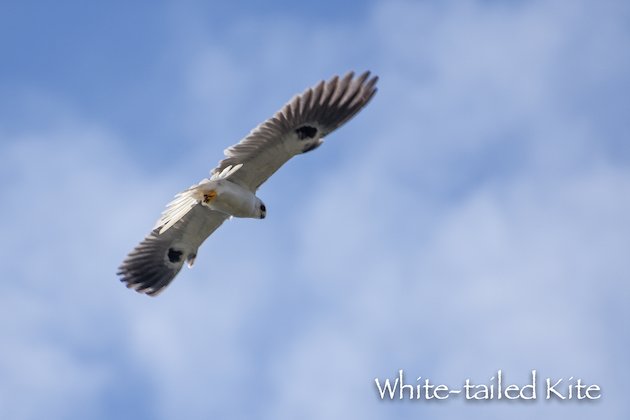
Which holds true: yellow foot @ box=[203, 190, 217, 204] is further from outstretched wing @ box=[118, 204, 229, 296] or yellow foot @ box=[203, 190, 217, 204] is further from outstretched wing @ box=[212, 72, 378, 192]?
outstretched wing @ box=[118, 204, 229, 296]

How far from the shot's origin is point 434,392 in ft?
46.3

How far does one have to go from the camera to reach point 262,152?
14953 mm

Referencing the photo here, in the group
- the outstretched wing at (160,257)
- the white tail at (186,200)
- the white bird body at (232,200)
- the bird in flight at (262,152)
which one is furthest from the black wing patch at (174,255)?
the white bird body at (232,200)

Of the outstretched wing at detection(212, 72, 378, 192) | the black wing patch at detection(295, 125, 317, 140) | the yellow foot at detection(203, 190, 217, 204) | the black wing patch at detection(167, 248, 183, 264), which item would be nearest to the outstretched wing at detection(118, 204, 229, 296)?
the black wing patch at detection(167, 248, 183, 264)

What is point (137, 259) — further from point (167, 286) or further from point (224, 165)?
point (224, 165)

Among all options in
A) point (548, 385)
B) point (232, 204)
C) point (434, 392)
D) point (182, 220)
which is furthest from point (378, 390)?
point (182, 220)

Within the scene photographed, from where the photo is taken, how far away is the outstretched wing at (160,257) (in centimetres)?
1692

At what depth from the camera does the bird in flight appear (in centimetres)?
1448

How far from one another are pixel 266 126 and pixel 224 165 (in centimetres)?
85

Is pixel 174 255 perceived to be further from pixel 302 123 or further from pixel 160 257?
pixel 302 123

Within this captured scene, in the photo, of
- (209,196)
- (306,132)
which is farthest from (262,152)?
(209,196)

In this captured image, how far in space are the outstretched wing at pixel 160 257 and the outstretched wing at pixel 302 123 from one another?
6.85ft

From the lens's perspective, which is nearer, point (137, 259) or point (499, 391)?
point (499, 391)

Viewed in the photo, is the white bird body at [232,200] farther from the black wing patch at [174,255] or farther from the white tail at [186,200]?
the black wing patch at [174,255]
